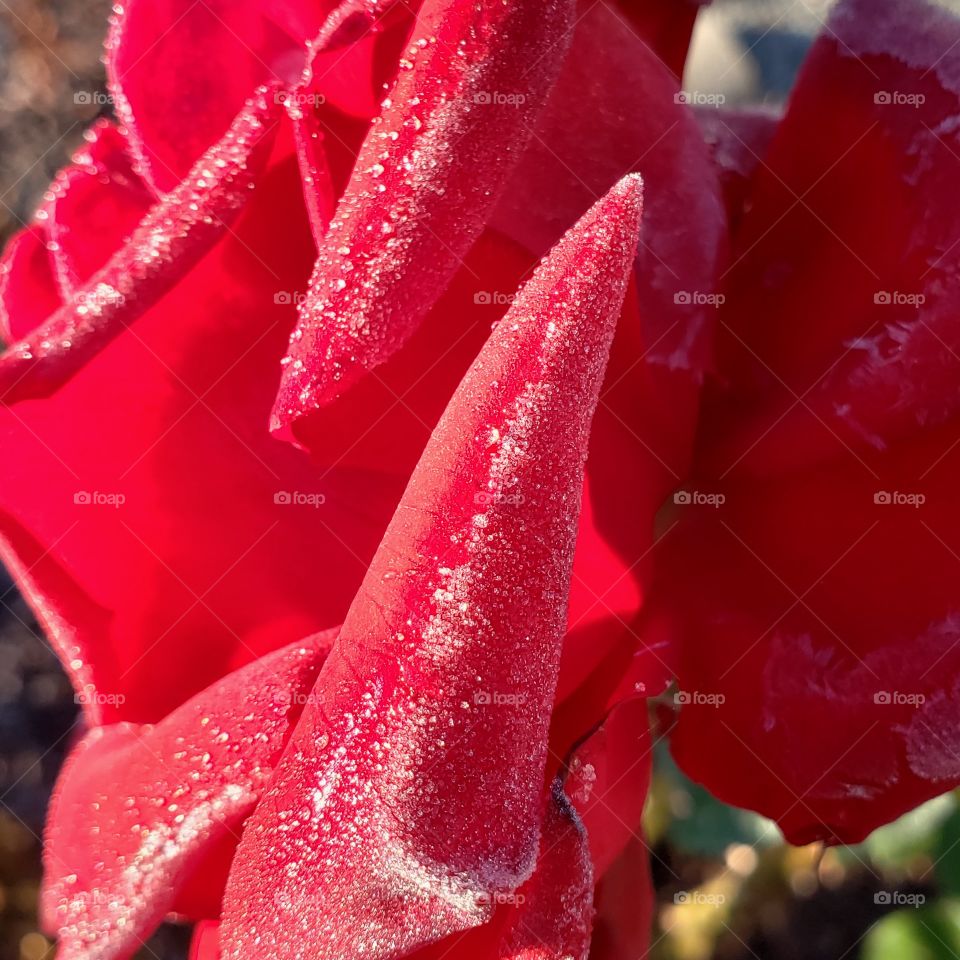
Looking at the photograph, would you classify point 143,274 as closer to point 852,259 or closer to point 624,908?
point 852,259

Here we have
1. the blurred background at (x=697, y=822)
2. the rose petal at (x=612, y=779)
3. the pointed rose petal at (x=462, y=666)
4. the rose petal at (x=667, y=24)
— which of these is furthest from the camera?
the blurred background at (x=697, y=822)

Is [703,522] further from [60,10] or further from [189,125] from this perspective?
[60,10]

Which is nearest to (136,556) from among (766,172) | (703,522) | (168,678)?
(168,678)

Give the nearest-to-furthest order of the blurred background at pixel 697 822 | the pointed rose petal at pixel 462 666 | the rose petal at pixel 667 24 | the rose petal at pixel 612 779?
the pointed rose petal at pixel 462 666
the rose petal at pixel 612 779
the rose petal at pixel 667 24
the blurred background at pixel 697 822

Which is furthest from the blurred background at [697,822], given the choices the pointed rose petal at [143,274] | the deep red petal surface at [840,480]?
the pointed rose petal at [143,274]

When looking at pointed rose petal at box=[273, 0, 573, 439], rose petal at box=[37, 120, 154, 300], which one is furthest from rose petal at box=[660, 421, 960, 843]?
rose petal at box=[37, 120, 154, 300]

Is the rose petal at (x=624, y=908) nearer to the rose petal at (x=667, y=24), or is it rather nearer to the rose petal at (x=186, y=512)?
the rose petal at (x=186, y=512)

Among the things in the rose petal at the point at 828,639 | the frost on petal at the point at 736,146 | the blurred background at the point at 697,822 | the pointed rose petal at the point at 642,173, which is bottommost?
the blurred background at the point at 697,822

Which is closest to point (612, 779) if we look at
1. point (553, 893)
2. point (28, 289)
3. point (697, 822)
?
point (553, 893)
